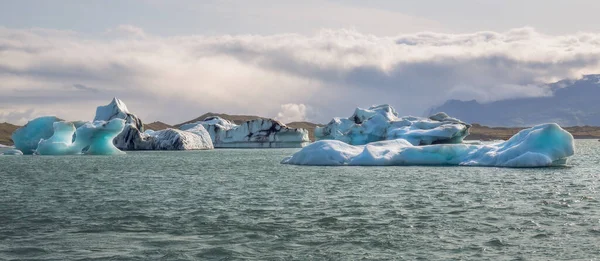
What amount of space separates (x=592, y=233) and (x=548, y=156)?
23.9 m

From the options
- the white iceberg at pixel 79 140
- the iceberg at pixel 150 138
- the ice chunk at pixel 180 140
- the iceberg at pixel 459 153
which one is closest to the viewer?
the iceberg at pixel 459 153

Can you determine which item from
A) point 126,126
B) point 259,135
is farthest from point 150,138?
point 259,135

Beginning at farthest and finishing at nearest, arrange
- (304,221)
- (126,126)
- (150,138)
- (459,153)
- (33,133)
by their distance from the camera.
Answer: (150,138) < (126,126) < (33,133) < (459,153) < (304,221)

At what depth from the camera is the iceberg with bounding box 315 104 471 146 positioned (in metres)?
57.3

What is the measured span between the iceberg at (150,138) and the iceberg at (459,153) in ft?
127

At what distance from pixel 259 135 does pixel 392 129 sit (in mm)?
32809

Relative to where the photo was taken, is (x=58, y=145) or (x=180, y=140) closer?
(x=58, y=145)

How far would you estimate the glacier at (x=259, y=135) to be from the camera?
9500 centimetres

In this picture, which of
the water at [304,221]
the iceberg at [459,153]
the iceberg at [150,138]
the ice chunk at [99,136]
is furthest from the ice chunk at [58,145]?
the water at [304,221]

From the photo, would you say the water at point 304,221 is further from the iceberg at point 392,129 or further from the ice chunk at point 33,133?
the ice chunk at point 33,133

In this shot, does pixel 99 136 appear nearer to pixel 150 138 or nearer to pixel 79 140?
pixel 79 140

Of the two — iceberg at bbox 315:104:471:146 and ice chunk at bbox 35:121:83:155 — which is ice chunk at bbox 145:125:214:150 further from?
ice chunk at bbox 35:121:83:155

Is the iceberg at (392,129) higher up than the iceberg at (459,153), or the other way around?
the iceberg at (392,129)

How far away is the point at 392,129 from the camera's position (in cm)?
6781
